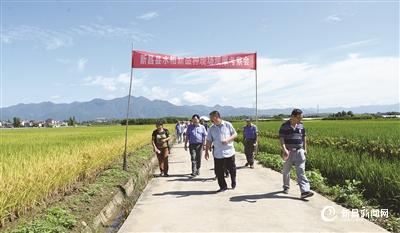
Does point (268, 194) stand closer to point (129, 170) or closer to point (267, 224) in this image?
point (267, 224)

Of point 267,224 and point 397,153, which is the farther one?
point 397,153

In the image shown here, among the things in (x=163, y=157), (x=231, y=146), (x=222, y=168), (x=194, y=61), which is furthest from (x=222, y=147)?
(x=194, y=61)

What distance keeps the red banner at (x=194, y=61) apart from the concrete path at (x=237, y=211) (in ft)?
13.3

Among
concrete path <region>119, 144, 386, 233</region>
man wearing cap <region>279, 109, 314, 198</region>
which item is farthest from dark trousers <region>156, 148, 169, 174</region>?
man wearing cap <region>279, 109, 314, 198</region>

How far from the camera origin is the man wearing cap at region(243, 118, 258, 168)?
13680 millimetres

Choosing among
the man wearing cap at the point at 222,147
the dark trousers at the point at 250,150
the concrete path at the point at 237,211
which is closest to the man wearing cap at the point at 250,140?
the dark trousers at the point at 250,150

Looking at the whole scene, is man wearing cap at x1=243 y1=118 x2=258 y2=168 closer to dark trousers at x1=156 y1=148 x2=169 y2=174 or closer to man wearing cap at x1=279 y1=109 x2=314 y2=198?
dark trousers at x1=156 y1=148 x2=169 y2=174

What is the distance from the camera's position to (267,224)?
639 centimetres

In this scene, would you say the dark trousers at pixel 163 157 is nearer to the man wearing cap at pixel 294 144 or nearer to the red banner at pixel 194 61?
the red banner at pixel 194 61

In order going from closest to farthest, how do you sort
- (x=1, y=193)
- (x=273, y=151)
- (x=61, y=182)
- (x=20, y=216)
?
(x=1, y=193) < (x=20, y=216) < (x=61, y=182) < (x=273, y=151)

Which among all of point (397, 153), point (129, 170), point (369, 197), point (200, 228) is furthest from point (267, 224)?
point (397, 153)

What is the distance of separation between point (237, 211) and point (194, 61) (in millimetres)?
7642

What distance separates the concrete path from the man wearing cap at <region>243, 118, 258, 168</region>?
3186mm

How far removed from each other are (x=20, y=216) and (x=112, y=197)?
7.46 feet
